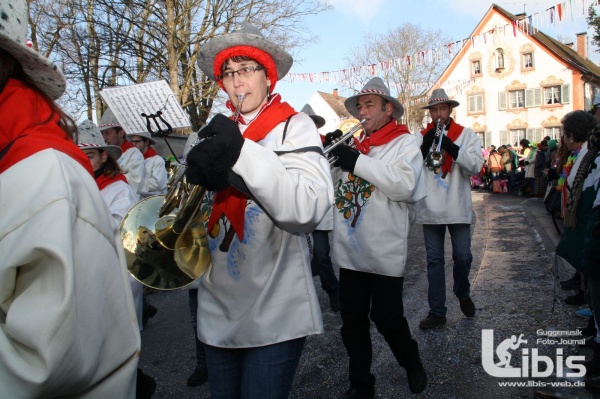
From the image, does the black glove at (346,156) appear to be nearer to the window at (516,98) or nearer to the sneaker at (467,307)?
the sneaker at (467,307)

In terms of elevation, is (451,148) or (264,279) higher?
(451,148)

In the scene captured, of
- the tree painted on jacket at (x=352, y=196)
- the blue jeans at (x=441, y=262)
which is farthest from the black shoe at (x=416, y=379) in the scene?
the blue jeans at (x=441, y=262)

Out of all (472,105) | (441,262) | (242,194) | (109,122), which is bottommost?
(441,262)

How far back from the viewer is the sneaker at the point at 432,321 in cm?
423

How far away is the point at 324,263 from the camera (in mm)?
5129

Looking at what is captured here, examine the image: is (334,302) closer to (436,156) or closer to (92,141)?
(436,156)

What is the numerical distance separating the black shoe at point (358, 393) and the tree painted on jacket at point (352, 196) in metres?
1.08

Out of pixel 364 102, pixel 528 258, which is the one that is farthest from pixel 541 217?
pixel 364 102

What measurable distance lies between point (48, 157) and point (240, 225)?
0.89m

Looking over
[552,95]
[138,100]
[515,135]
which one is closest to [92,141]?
[138,100]

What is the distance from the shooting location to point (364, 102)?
11.7ft

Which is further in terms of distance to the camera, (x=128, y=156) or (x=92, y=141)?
(x=128, y=156)

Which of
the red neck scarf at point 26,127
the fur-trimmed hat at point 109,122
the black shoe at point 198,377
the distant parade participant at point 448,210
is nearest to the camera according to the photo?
the red neck scarf at point 26,127

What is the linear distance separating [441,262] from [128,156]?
3.84 metres
